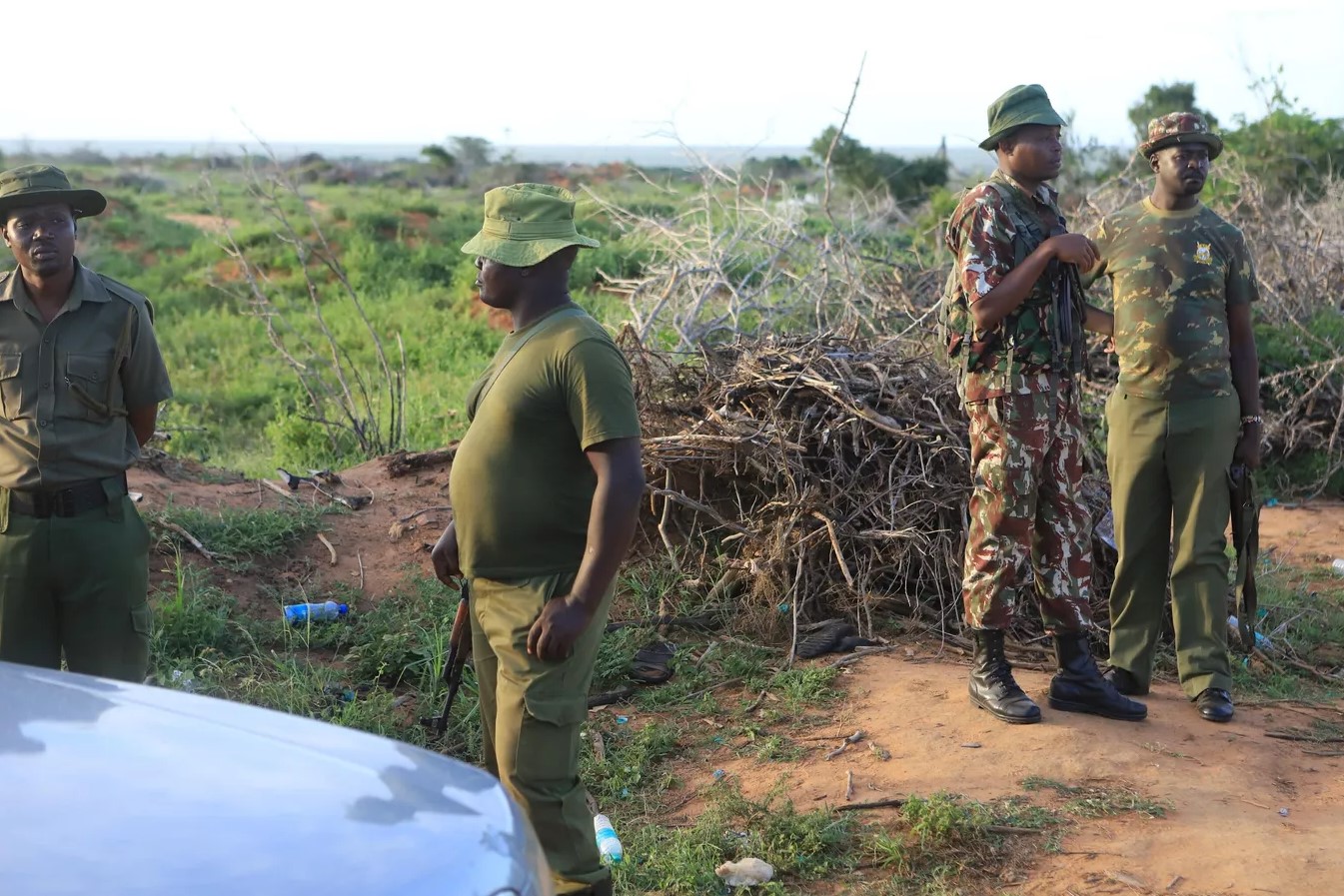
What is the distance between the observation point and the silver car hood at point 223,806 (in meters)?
1.72

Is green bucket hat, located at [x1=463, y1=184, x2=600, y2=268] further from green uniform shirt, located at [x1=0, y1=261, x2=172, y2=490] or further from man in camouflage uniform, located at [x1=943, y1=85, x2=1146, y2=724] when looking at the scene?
man in camouflage uniform, located at [x1=943, y1=85, x2=1146, y2=724]

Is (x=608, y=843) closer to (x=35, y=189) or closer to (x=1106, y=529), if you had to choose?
(x=35, y=189)

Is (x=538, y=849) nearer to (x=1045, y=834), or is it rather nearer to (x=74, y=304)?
(x=1045, y=834)

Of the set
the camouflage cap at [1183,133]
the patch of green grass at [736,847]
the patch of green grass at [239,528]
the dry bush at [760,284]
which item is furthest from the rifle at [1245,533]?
the patch of green grass at [239,528]

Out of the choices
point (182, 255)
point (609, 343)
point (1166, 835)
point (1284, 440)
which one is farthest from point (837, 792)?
point (182, 255)

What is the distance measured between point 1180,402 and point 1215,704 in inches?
41.5

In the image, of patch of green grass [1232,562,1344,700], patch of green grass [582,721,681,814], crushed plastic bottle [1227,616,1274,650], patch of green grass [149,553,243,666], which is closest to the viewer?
patch of green grass [582,721,681,814]

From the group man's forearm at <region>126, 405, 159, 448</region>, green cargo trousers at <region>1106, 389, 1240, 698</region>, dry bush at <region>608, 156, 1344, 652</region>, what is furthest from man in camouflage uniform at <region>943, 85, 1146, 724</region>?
man's forearm at <region>126, 405, 159, 448</region>

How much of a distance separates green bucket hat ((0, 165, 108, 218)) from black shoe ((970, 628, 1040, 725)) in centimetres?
304

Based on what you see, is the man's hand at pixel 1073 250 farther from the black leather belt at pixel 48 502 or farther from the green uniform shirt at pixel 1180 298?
the black leather belt at pixel 48 502

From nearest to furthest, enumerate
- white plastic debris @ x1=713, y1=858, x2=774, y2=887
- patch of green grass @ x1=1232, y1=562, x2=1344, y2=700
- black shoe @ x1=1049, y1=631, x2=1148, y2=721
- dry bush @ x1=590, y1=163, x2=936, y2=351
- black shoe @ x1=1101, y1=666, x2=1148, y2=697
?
1. white plastic debris @ x1=713, y1=858, x2=774, y2=887
2. black shoe @ x1=1049, y1=631, x2=1148, y2=721
3. black shoe @ x1=1101, y1=666, x2=1148, y2=697
4. patch of green grass @ x1=1232, y1=562, x2=1344, y2=700
5. dry bush @ x1=590, y1=163, x2=936, y2=351

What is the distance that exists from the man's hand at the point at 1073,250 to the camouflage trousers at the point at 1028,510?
0.43 metres

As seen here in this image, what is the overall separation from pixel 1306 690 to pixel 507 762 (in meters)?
3.55

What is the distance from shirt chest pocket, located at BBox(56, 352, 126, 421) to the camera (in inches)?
139
